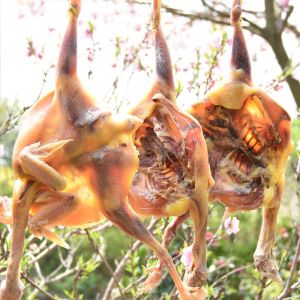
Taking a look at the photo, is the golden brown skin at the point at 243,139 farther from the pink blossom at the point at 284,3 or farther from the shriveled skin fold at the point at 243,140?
the pink blossom at the point at 284,3

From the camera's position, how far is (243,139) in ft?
5.67

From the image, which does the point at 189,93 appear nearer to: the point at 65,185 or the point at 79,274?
the point at 79,274

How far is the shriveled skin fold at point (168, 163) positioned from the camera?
1536mm

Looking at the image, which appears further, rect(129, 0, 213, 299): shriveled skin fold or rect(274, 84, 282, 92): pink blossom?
rect(274, 84, 282, 92): pink blossom

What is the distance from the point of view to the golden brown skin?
169 centimetres

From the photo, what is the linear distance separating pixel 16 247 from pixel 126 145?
1.04ft

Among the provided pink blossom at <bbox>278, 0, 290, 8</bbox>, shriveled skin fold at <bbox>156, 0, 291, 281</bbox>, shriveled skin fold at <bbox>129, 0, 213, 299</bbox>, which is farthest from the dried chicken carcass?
pink blossom at <bbox>278, 0, 290, 8</bbox>

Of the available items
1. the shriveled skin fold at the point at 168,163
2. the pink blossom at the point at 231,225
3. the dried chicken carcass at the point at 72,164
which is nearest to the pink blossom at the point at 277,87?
the pink blossom at the point at 231,225

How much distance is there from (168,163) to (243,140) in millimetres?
242

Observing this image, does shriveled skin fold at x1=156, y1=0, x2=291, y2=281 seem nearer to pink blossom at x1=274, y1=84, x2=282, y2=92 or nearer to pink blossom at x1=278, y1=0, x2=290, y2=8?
pink blossom at x1=274, y1=84, x2=282, y2=92

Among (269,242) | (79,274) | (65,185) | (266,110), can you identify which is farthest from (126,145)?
(79,274)

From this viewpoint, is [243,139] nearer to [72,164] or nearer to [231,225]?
[72,164]

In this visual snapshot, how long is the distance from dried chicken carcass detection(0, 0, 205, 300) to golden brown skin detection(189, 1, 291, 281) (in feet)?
1.15

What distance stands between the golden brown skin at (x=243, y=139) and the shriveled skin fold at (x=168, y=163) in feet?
0.46
